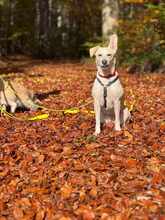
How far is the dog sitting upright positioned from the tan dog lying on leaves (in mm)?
2457

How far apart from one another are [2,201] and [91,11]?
2970 centimetres

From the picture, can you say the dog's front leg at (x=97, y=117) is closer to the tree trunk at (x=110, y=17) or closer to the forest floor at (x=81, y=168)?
the forest floor at (x=81, y=168)

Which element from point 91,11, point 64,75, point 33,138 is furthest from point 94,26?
point 33,138

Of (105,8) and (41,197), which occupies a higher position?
(105,8)

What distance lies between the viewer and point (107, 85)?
7.28m

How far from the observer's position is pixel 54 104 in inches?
419

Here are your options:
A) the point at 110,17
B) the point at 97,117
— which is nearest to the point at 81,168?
the point at 97,117

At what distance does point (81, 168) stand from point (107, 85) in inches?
60.5

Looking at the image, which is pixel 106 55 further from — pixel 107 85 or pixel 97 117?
pixel 97 117

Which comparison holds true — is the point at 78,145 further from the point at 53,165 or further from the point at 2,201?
the point at 2,201

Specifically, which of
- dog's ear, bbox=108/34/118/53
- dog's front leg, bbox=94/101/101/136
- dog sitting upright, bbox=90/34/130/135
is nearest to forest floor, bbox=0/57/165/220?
dog's front leg, bbox=94/101/101/136

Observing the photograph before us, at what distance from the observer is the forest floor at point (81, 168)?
5.27 metres

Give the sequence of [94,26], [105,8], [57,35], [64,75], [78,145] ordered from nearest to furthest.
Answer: [78,145] < [64,75] < [105,8] < [57,35] < [94,26]

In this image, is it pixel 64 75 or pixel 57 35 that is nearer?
pixel 64 75
